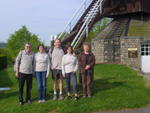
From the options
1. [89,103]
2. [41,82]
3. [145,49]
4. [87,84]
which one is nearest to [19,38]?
[145,49]

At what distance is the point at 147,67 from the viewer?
A: 1827cm

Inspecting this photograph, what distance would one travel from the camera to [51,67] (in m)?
9.24

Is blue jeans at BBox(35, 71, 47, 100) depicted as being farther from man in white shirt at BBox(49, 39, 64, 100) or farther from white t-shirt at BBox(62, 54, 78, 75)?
white t-shirt at BBox(62, 54, 78, 75)

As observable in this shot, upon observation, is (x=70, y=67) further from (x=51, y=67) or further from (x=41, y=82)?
(x=41, y=82)

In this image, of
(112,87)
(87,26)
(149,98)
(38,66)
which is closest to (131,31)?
(87,26)

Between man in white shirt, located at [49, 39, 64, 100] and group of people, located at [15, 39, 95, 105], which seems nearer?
group of people, located at [15, 39, 95, 105]

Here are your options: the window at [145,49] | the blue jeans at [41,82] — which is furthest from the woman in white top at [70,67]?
the window at [145,49]

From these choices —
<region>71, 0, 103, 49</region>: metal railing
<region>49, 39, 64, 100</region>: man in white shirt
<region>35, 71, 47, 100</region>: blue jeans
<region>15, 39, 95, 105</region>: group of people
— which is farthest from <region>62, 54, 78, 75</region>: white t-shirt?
<region>71, 0, 103, 49</region>: metal railing

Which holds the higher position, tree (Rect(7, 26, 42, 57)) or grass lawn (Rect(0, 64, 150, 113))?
tree (Rect(7, 26, 42, 57))

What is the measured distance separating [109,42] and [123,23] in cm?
257

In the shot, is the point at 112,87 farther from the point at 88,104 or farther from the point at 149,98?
the point at 88,104

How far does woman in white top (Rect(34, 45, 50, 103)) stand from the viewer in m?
8.84

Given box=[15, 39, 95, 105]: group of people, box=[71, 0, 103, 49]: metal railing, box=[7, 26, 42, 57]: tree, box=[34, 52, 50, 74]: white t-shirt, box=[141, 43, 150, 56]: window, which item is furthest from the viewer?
box=[7, 26, 42, 57]: tree

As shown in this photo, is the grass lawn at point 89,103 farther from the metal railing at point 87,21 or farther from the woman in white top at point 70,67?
the metal railing at point 87,21
